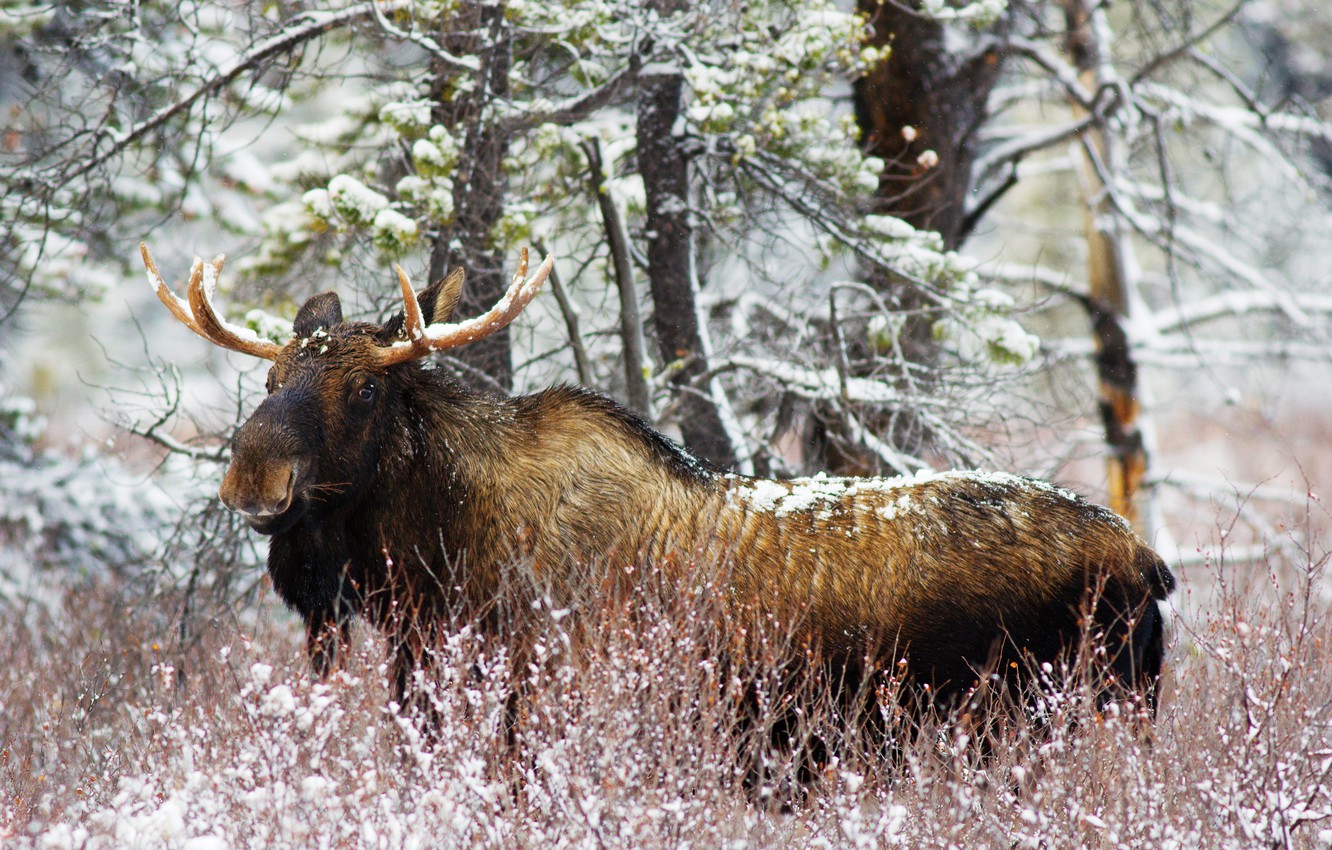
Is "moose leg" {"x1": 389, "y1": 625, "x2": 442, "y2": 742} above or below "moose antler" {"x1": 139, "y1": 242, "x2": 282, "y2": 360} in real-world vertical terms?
below

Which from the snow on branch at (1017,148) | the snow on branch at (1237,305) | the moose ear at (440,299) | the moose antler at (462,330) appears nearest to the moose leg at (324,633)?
the moose antler at (462,330)

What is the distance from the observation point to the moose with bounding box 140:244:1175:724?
15.2ft

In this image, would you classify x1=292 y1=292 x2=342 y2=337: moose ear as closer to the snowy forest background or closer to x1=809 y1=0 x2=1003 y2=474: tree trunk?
the snowy forest background

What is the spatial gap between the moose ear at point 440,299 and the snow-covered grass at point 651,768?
1.35 metres

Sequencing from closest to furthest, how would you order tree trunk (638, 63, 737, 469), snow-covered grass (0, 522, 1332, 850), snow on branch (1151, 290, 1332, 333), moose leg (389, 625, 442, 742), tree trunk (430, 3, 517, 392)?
snow-covered grass (0, 522, 1332, 850)
moose leg (389, 625, 442, 742)
tree trunk (430, 3, 517, 392)
tree trunk (638, 63, 737, 469)
snow on branch (1151, 290, 1332, 333)

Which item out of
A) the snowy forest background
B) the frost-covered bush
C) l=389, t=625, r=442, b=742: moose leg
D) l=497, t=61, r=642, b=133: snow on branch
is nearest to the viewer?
the snowy forest background

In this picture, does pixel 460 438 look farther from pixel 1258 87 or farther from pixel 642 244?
pixel 1258 87

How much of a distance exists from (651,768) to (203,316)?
2.51 meters

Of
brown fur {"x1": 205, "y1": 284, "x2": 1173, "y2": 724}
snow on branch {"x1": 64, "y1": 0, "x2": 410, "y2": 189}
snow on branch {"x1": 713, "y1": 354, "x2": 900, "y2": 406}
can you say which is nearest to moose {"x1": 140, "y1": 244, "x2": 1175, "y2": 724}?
brown fur {"x1": 205, "y1": 284, "x2": 1173, "y2": 724}

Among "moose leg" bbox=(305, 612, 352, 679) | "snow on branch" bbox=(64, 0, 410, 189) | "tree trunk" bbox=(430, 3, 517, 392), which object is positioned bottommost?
"moose leg" bbox=(305, 612, 352, 679)

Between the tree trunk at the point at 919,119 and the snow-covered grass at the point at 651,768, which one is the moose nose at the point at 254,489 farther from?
the tree trunk at the point at 919,119

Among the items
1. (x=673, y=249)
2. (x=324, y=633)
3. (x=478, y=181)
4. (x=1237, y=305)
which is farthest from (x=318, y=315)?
(x=1237, y=305)

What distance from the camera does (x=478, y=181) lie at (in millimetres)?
6758

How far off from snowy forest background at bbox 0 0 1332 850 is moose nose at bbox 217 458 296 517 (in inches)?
19.1
